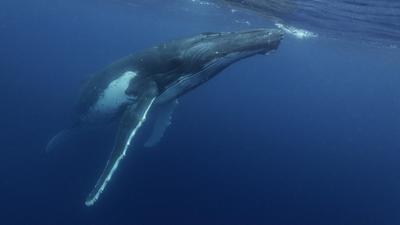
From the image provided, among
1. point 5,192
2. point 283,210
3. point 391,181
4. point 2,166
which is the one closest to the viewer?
point 5,192

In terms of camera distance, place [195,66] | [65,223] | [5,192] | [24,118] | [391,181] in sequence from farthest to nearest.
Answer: [391,181]
[24,118]
[5,192]
[65,223]
[195,66]

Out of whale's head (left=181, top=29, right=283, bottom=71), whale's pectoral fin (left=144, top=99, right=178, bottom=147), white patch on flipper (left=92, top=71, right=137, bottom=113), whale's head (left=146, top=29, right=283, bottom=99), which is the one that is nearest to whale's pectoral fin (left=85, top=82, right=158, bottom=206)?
whale's head (left=146, top=29, right=283, bottom=99)

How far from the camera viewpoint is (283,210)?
18.9 m

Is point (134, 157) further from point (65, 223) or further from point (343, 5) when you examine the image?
point (343, 5)

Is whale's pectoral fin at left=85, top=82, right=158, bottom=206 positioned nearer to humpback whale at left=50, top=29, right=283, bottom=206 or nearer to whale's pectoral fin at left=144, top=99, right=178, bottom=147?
humpback whale at left=50, top=29, right=283, bottom=206

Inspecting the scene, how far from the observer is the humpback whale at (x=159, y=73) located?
872cm

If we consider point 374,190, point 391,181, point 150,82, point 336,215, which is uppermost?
point 150,82

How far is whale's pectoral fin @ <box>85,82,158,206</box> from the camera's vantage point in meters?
8.38

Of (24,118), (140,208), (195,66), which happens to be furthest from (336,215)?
(24,118)

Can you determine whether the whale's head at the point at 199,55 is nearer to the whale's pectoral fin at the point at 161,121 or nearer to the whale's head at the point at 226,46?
the whale's head at the point at 226,46

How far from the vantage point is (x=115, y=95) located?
10875mm

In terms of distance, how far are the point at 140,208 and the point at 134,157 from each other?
326cm

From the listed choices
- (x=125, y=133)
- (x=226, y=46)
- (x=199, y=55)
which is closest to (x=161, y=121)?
(x=125, y=133)

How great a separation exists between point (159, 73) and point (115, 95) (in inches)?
71.6
